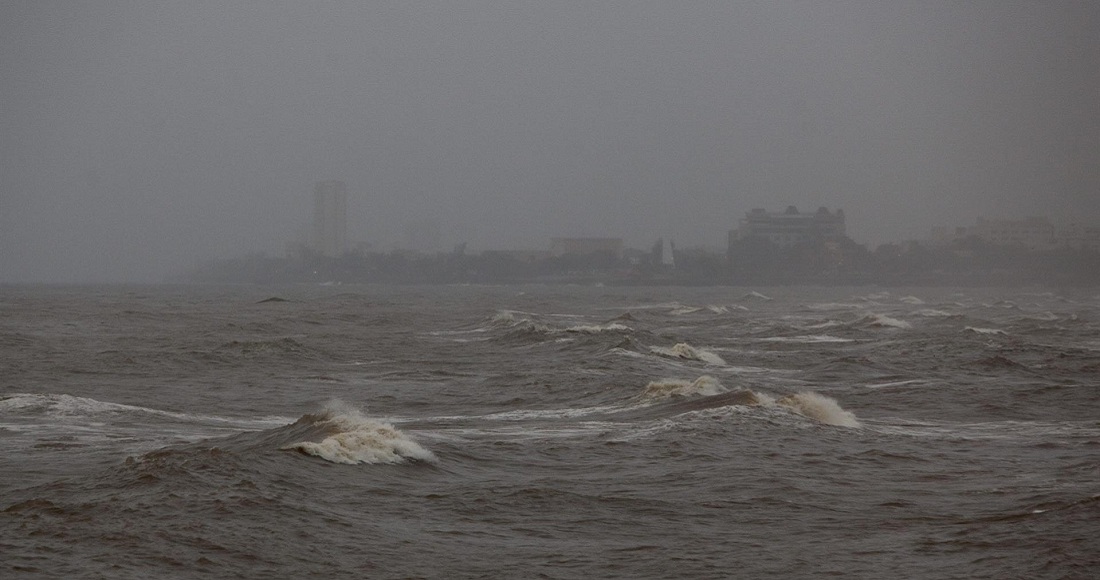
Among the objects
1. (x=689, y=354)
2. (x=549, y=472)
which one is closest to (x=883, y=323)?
(x=689, y=354)

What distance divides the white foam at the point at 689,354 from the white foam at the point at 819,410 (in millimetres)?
14692

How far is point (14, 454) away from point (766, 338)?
39.1 metres

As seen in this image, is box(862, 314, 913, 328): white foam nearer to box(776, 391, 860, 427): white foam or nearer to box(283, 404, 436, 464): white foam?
box(776, 391, 860, 427): white foam

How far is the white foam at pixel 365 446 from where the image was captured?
1653cm

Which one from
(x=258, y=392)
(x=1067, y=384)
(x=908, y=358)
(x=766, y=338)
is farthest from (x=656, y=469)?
(x=766, y=338)

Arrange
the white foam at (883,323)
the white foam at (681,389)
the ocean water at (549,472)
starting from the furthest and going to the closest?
the white foam at (883,323), the white foam at (681,389), the ocean water at (549,472)

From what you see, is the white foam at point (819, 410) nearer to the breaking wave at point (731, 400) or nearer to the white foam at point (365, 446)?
the breaking wave at point (731, 400)

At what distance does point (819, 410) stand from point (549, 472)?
7.97 metres

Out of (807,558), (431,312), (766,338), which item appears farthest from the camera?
(431,312)

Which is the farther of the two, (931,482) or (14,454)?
(14,454)

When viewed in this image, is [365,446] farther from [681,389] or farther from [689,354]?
[689,354]

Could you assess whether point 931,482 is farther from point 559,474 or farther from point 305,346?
point 305,346

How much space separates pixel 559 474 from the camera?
16297mm

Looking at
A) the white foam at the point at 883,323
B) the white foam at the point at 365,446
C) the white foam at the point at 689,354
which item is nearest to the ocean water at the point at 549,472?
the white foam at the point at 365,446
